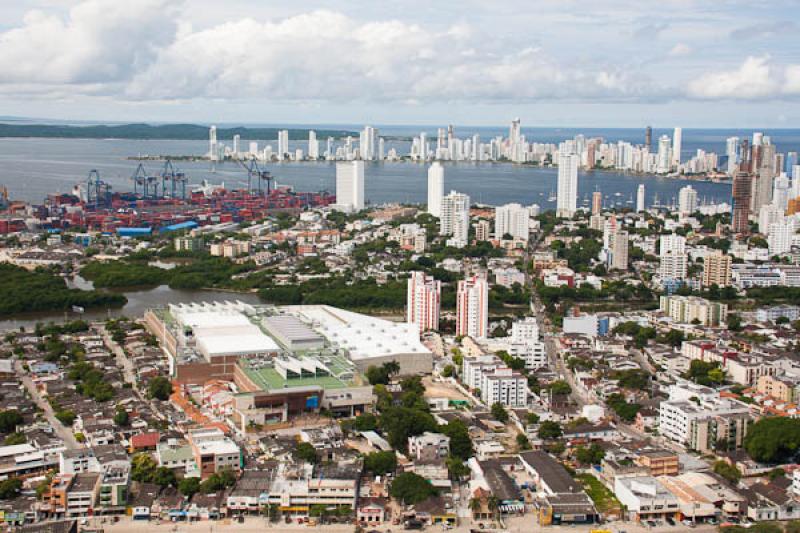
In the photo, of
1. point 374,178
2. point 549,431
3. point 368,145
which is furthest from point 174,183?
point 549,431

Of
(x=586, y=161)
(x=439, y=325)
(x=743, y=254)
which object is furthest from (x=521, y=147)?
(x=439, y=325)

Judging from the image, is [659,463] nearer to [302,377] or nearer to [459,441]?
[459,441]

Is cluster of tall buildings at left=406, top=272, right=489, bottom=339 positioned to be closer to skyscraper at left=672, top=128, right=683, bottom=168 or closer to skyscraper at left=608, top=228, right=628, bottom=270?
skyscraper at left=608, top=228, right=628, bottom=270

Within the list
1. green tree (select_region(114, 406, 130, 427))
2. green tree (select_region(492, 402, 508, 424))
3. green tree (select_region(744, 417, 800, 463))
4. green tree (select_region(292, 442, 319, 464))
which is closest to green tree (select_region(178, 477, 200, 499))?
green tree (select_region(292, 442, 319, 464))

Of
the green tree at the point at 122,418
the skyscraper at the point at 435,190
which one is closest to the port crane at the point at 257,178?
the skyscraper at the point at 435,190

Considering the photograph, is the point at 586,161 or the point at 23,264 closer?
the point at 23,264

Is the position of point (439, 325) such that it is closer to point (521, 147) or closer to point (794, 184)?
point (794, 184)
